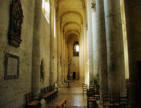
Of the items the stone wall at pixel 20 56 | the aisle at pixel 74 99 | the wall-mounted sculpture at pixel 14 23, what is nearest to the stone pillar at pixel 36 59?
the stone wall at pixel 20 56

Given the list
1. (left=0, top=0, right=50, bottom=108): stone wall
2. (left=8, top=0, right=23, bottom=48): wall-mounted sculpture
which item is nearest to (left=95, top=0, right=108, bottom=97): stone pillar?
(left=0, top=0, right=50, bottom=108): stone wall

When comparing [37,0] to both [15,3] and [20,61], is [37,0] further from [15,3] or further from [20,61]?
[20,61]

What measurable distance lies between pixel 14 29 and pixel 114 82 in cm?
534

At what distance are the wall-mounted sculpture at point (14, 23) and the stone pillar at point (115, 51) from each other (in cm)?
450

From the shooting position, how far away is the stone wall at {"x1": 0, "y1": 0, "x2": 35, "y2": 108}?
6551 mm

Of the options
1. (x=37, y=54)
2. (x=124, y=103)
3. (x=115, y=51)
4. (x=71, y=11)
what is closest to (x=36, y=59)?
(x=37, y=54)

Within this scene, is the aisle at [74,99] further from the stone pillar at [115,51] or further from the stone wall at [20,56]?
the stone pillar at [115,51]

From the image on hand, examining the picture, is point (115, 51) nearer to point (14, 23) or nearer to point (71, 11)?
point (14, 23)

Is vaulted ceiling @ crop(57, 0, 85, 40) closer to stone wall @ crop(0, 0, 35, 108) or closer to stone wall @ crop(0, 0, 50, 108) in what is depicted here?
stone wall @ crop(0, 0, 50, 108)

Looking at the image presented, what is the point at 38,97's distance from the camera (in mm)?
10375

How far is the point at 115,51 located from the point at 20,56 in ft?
16.8

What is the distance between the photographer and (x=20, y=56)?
28.2 ft

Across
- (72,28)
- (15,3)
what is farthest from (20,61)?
(72,28)

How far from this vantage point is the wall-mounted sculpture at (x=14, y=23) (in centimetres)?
717
